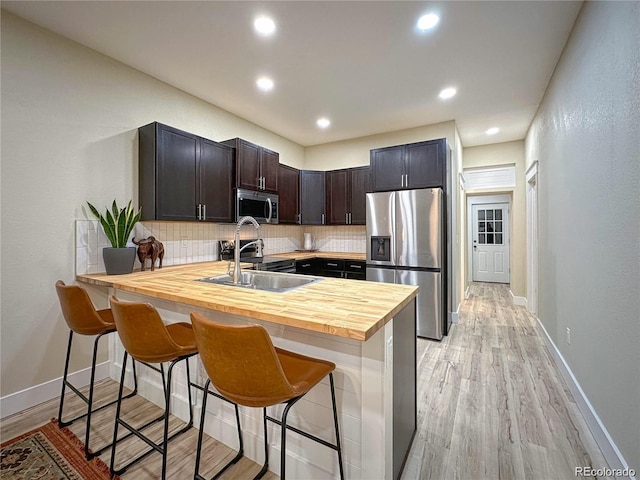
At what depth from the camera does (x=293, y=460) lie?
4.92 ft

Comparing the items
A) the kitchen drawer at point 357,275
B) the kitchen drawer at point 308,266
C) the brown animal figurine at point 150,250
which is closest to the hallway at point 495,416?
the kitchen drawer at point 357,275

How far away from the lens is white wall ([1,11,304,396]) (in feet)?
6.84


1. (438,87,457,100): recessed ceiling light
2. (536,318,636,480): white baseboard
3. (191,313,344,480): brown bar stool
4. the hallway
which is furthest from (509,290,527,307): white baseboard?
(191,313,344,480): brown bar stool

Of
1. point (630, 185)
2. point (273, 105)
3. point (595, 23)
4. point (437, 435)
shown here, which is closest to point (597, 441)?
point (437, 435)

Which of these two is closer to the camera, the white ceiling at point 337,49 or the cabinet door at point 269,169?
the white ceiling at point 337,49

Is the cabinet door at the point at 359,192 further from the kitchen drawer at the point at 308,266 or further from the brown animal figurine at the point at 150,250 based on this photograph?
the brown animal figurine at the point at 150,250

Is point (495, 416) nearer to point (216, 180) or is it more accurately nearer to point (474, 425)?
point (474, 425)

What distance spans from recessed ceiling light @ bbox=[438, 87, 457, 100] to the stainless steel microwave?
2.44m

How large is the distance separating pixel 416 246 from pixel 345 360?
2.50m

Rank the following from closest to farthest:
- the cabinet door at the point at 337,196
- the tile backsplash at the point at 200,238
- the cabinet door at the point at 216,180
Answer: the tile backsplash at the point at 200,238
the cabinet door at the point at 216,180
the cabinet door at the point at 337,196

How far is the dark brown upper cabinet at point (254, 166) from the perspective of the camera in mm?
3467

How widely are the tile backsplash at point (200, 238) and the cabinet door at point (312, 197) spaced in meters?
0.45

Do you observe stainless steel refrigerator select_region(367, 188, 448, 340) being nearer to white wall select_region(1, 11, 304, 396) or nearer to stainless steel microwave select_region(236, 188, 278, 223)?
stainless steel microwave select_region(236, 188, 278, 223)

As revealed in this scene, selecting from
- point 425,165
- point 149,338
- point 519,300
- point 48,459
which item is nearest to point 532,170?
point 425,165
